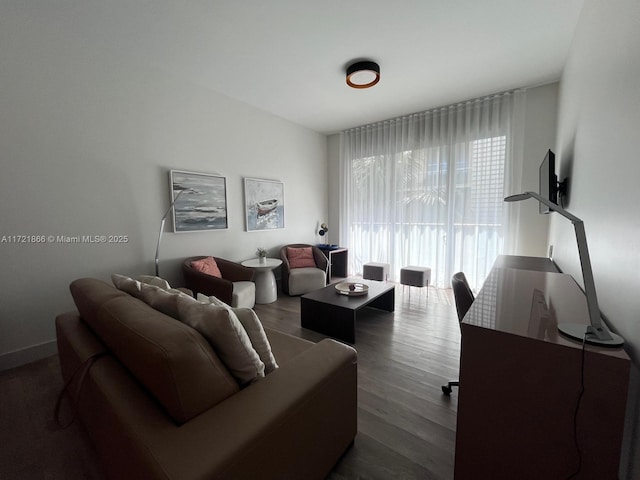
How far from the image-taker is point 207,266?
326 centimetres

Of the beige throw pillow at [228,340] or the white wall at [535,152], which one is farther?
the white wall at [535,152]

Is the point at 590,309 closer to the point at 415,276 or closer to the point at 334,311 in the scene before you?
the point at 334,311

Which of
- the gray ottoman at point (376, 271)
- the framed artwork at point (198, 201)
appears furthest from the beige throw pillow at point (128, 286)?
the gray ottoman at point (376, 271)

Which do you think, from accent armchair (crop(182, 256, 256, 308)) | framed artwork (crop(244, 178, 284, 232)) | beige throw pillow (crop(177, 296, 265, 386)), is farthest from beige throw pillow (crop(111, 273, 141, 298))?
framed artwork (crop(244, 178, 284, 232))

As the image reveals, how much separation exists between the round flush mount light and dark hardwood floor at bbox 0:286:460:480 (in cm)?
282

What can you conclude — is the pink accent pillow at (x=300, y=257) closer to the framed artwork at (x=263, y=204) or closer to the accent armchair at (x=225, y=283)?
the framed artwork at (x=263, y=204)

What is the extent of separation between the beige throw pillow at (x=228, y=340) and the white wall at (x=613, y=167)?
140cm

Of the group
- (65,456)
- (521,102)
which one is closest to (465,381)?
(65,456)

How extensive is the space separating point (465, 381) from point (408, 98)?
3831 millimetres

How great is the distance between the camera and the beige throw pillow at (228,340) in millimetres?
1008

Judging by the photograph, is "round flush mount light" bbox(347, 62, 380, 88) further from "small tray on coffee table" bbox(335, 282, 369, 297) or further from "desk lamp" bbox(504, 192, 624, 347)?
"desk lamp" bbox(504, 192, 624, 347)

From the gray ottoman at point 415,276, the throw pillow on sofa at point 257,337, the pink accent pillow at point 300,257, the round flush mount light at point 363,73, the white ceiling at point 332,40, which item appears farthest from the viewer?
the pink accent pillow at point 300,257

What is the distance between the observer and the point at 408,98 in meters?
3.76

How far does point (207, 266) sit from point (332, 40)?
9.28 ft
